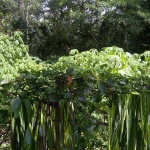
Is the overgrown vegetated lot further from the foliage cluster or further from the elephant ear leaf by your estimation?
the foliage cluster

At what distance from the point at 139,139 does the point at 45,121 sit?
0.38m

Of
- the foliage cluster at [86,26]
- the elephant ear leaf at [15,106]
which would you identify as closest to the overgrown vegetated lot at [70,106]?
the elephant ear leaf at [15,106]

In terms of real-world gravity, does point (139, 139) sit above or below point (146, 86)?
below

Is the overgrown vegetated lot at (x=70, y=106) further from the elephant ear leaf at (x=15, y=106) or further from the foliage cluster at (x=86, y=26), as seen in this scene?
the foliage cluster at (x=86, y=26)

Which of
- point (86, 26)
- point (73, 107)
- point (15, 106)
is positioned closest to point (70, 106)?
point (73, 107)

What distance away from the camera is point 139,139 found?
3.74 feet

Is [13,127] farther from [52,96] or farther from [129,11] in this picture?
[129,11]

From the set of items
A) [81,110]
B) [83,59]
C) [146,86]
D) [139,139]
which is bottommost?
[139,139]

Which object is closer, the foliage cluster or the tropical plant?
the tropical plant

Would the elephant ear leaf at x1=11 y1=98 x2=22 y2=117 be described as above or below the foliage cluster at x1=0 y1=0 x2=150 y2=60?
below

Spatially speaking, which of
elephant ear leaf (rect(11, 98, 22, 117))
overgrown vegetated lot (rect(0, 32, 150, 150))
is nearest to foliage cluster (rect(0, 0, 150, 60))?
overgrown vegetated lot (rect(0, 32, 150, 150))

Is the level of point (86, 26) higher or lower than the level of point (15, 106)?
higher

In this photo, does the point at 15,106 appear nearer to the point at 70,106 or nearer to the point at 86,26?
the point at 70,106

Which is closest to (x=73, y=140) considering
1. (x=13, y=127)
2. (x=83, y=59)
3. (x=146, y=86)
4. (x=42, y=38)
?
(x=13, y=127)
